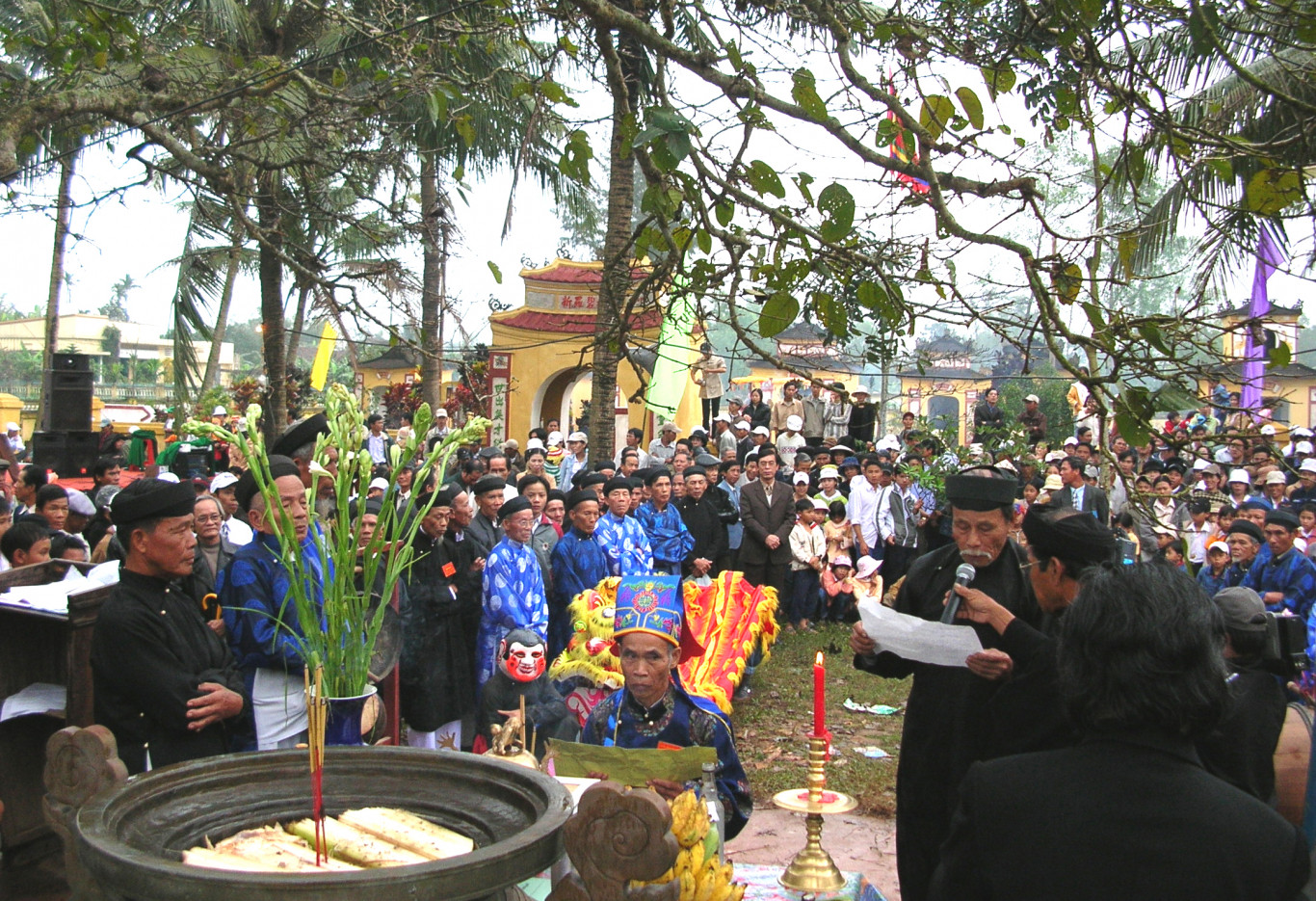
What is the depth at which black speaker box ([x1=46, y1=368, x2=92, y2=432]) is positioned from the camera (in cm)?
1695

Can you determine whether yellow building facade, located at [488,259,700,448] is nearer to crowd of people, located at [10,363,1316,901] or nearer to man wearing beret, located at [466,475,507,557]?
crowd of people, located at [10,363,1316,901]

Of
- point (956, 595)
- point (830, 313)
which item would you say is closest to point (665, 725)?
point (956, 595)

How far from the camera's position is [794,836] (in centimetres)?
599

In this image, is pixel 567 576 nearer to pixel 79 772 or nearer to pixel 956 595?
pixel 956 595

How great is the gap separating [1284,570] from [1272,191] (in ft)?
17.9

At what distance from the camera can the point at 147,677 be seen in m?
3.47

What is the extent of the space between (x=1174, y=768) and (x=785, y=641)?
9.34 m

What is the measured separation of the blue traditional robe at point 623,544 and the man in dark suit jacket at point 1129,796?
6147 millimetres

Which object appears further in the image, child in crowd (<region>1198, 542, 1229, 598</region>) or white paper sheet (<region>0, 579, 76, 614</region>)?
child in crowd (<region>1198, 542, 1229, 598</region>)

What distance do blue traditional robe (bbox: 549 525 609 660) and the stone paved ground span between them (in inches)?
82.9

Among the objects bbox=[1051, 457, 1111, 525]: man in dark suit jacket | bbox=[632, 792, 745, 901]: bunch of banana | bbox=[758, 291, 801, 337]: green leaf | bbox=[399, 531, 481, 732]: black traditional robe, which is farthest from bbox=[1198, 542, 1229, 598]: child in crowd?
bbox=[632, 792, 745, 901]: bunch of banana

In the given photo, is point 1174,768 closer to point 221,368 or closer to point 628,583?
point 628,583

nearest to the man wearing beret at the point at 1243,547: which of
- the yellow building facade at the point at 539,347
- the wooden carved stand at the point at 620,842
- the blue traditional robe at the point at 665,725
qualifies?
the blue traditional robe at the point at 665,725

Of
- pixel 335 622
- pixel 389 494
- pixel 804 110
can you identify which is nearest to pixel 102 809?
pixel 335 622
